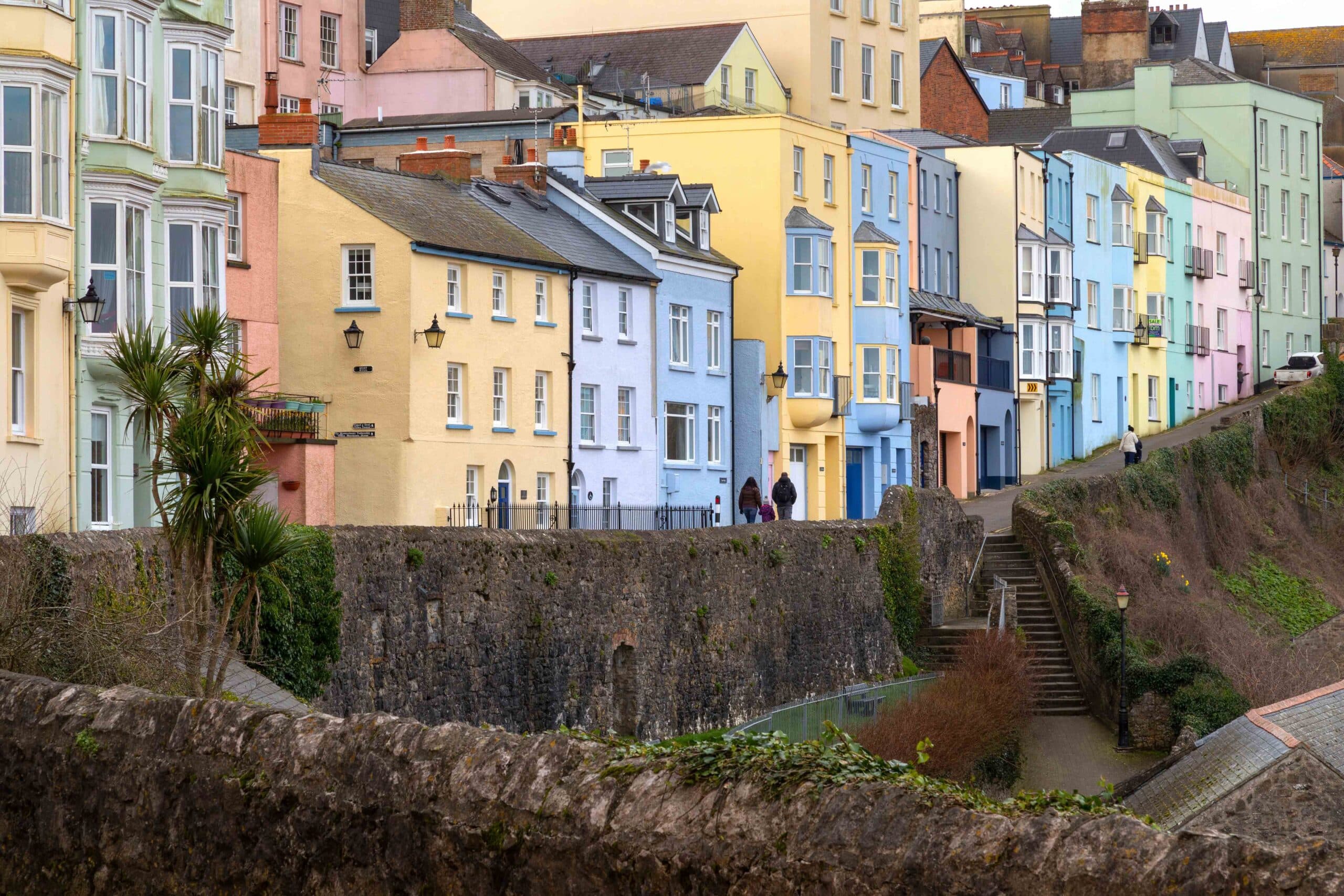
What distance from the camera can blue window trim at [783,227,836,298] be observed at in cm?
5484

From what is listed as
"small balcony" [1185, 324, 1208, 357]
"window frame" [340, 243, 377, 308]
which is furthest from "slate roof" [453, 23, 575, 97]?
"small balcony" [1185, 324, 1208, 357]

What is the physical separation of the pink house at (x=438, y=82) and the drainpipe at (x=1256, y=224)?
109 ft

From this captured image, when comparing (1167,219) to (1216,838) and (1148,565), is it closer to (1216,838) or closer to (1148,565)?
(1148,565)

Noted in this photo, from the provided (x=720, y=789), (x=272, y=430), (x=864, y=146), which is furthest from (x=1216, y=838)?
(x=864, y=146)

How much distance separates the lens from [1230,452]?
66562 mm

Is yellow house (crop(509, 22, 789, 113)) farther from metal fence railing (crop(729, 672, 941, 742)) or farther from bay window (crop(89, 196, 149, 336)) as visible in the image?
bay window (crop(89, 196, 149, 336))

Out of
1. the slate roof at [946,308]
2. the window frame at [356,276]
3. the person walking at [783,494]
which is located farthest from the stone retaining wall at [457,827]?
the slate roof at [946,308]

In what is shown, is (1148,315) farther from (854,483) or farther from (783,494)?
(783,494)

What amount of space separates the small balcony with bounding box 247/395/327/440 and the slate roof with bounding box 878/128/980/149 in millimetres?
35880

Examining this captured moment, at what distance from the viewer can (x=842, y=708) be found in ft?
124

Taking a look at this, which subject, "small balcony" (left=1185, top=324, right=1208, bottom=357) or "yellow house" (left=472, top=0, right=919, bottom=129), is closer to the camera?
"yellow house" (left=472, top=0, right=919, bottom=129)

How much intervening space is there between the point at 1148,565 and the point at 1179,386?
2842cm

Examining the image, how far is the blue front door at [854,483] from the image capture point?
5800 centimetres

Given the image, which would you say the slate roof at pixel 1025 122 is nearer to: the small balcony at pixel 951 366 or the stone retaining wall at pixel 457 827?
the small balcony at pixel 951 366
